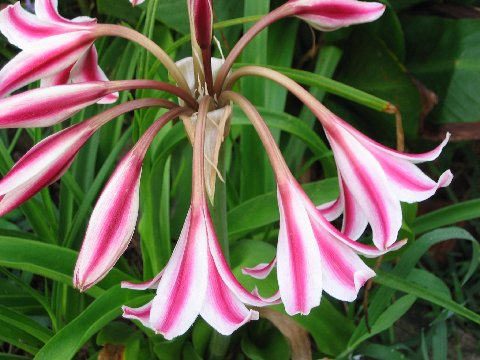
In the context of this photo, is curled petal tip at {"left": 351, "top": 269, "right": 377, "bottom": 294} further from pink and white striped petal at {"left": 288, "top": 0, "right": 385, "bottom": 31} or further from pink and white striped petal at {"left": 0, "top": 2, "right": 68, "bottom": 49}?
pink and white striped petal at {"left": 0, "top": 2, "right": 68, "bottom": 49}

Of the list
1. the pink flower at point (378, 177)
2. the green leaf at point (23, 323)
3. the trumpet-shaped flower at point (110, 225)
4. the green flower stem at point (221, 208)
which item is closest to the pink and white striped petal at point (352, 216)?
the pink flower at point (378, 177)

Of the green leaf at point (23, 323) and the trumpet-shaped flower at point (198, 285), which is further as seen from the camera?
the green leaf at point (23, 323)

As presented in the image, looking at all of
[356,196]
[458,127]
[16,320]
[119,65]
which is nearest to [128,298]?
[16,320]

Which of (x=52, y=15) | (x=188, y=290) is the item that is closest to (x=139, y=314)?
(x=188, y=290)

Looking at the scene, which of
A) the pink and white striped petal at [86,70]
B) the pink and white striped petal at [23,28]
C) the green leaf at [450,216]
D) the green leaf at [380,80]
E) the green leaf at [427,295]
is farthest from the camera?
the green leaf at [380,80]

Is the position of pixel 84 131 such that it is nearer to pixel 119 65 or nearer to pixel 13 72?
pixel 13 72

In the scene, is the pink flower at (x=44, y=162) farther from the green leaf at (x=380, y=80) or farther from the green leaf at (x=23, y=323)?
the green leaf at (x=380, y=80)

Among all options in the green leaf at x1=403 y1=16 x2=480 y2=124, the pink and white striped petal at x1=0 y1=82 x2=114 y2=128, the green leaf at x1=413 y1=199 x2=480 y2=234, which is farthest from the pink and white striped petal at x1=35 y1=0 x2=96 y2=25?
the green leaf at x1=403 y1=16 x2=480 y2=124
